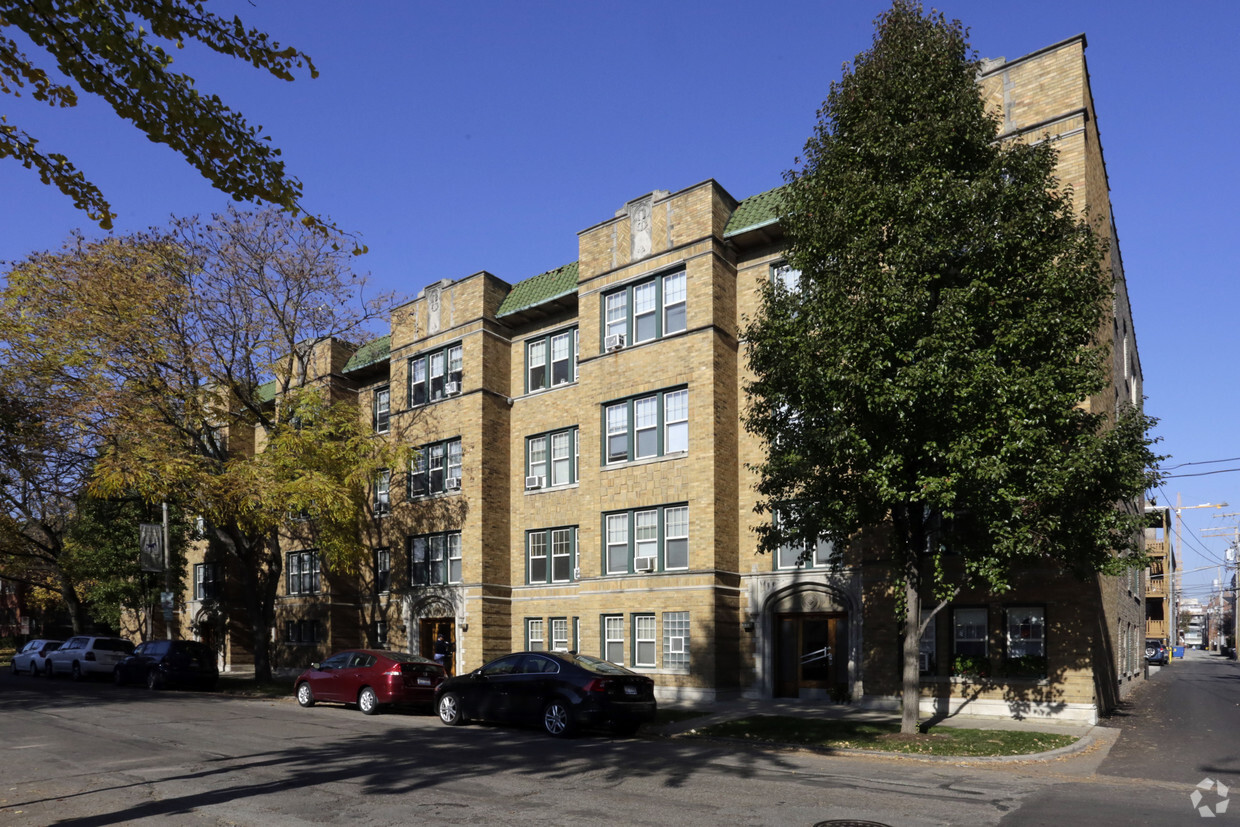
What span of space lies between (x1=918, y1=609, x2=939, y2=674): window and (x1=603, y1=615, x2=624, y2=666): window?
8.14 m

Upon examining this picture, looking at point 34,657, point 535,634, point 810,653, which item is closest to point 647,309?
point 810,653

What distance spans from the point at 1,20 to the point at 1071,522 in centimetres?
1552

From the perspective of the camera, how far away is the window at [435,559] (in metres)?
30.6

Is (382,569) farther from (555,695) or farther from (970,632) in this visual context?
(970,632)

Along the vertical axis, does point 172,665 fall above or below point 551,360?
below

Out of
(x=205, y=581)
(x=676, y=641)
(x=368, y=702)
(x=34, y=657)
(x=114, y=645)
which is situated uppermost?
(x=205, y=581)

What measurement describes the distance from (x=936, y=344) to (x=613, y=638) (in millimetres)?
14408

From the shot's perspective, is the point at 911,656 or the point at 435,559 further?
the point at 435,559

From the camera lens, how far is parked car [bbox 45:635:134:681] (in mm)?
33062

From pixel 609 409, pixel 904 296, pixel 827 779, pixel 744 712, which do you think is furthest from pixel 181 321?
pixel 827 779

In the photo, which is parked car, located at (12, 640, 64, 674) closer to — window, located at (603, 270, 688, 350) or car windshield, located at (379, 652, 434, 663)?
car windshield, located at (379, 652, 434, 663)

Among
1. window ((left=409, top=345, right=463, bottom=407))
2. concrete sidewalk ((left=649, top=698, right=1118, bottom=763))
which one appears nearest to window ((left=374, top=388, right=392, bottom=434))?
window ((left=409, top=345, right=463, bottom=407))

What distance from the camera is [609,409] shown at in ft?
88.8

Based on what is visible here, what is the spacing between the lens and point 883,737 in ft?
54.3
